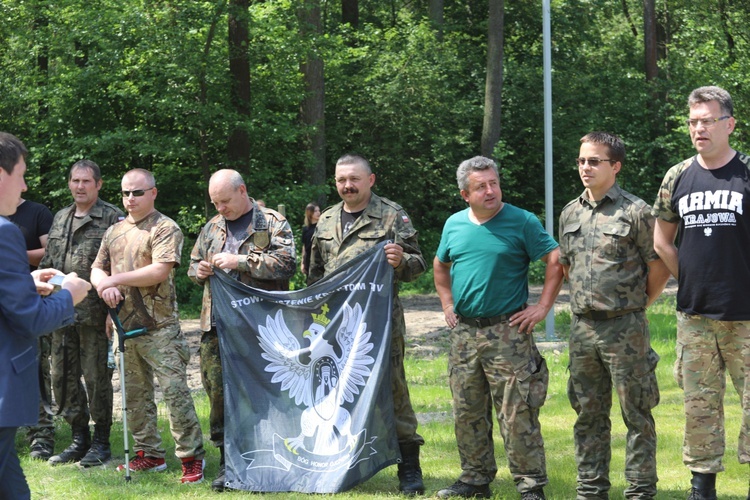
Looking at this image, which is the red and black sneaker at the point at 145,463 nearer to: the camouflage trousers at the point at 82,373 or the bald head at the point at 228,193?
the camouflage trousers at the point at 82,373

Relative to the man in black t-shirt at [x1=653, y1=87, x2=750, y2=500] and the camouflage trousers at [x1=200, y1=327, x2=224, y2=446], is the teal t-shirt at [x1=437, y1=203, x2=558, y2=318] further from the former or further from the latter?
the camouflage trousers at [x1=200, y1=327, x2=224, y2=446]

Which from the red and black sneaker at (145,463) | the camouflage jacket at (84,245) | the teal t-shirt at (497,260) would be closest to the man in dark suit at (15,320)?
the teal t-shirt at (497,260)

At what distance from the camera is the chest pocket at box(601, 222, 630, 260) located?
5453mm

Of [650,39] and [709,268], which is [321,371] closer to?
[709,268]

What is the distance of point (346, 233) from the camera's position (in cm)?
630

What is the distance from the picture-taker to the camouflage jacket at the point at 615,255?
5.43 m

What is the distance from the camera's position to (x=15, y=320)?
13.4 ft

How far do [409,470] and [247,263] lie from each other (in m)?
1.80

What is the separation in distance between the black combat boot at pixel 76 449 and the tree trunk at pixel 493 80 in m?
18.9

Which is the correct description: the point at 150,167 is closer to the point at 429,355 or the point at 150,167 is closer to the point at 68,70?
the point at 68,70

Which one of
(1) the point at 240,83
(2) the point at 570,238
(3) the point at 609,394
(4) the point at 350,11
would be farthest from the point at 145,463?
(4) the point at 350,11

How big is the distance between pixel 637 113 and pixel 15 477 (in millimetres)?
26889

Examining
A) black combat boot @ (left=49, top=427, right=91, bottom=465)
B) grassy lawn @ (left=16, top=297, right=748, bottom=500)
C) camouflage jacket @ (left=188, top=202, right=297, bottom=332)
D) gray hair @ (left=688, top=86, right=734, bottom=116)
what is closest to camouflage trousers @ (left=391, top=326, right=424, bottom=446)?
grassy lawn @ (left=16, top=297, right=748, bottom=500)

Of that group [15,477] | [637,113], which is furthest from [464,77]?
[15,477]
